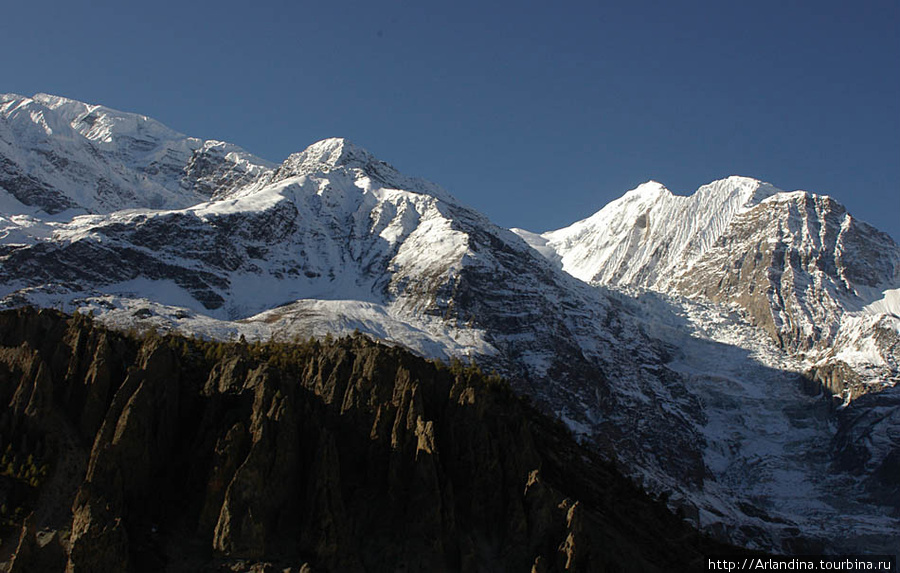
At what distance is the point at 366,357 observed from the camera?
3152 inches

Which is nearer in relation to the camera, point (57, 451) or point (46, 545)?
point (46, 545)

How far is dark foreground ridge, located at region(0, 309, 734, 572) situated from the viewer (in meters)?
55.6

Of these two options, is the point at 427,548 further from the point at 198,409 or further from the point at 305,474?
the point at 198,409

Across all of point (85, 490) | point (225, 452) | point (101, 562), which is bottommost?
point (101, 562)

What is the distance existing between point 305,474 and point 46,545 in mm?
18141

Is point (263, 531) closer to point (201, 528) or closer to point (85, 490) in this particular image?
point (201, 528)

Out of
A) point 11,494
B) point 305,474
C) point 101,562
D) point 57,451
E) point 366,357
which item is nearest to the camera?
point 101,562

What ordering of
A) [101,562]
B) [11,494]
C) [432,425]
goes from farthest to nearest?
[432,425] < [11,494] < [101,562]

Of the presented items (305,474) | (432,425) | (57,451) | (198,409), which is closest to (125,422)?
(57,451)

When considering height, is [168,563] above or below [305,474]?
below

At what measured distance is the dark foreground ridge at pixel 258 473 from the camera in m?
55.6

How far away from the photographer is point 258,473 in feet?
194

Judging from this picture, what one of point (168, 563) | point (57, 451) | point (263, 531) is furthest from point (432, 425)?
point (57, 451)

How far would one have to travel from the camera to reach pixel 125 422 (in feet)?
197
